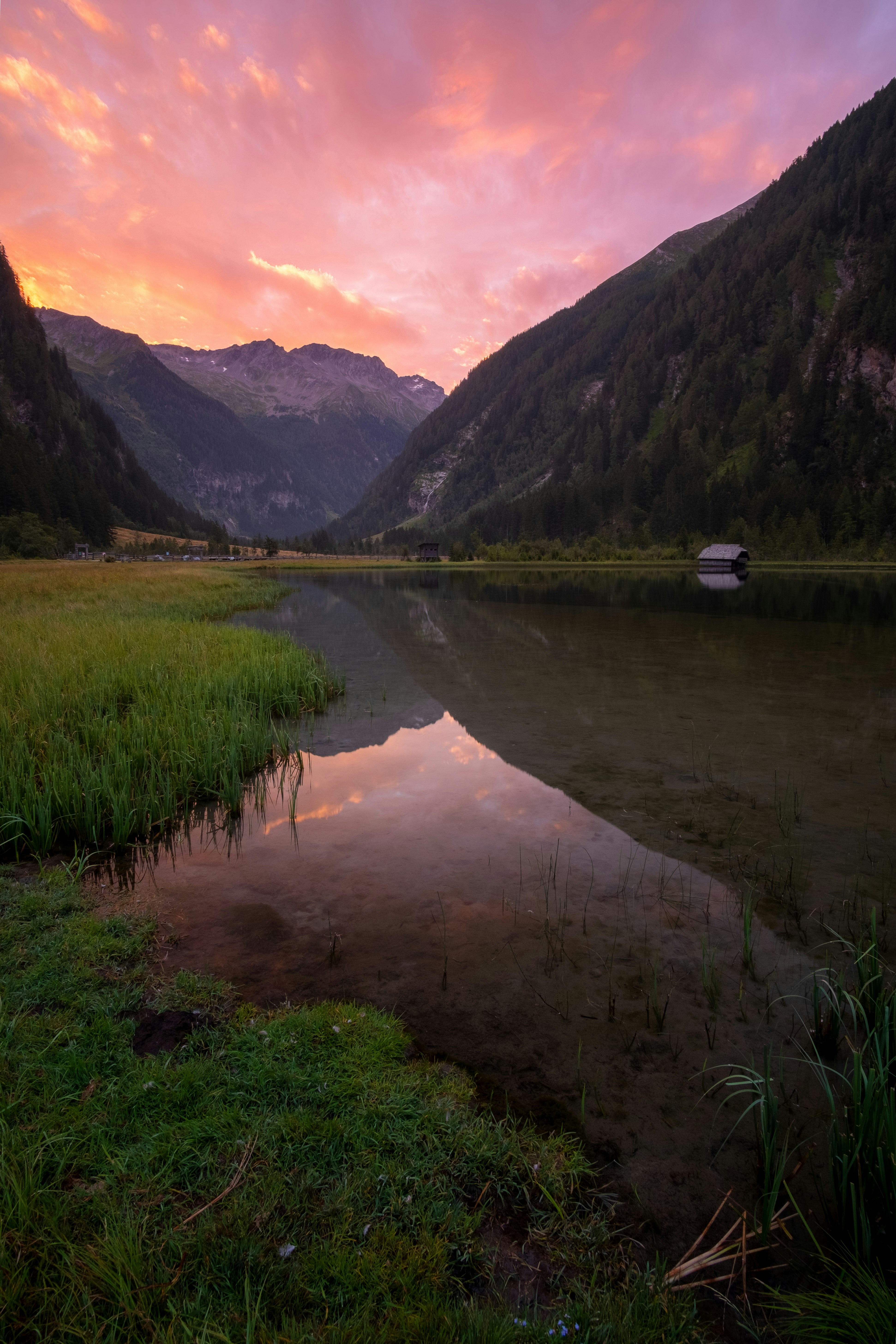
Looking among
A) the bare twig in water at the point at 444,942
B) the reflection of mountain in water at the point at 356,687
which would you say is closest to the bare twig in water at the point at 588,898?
the bare twig in water at the point at 444,942

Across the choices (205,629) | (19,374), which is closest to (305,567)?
(205,629)

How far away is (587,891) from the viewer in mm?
7035

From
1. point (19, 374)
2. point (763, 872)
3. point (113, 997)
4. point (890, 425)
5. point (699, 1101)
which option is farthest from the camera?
point (19, 374)

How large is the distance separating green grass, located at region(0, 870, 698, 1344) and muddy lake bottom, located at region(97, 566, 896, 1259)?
434 mm

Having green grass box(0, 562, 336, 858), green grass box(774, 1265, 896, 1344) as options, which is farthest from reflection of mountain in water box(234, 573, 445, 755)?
green grass box(774, 1265, 896, 1344)

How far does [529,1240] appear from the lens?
126 inches

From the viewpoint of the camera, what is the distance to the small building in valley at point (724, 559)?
105 meters

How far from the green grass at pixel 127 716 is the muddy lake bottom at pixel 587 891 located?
804 mm

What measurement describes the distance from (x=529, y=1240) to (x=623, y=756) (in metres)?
9.37

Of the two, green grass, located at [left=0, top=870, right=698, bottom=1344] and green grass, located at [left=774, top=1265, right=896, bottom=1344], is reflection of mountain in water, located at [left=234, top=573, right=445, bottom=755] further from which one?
green grass, located at [left=774, top=1265, right=896, bottom=1344]

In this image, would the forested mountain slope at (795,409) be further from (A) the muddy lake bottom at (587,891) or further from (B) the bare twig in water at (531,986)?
(B) the bare twig in water at (531,986)

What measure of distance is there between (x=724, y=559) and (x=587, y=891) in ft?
369

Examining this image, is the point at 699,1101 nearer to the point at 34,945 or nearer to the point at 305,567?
the point at 34,945

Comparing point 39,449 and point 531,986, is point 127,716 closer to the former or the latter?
point 531,986
